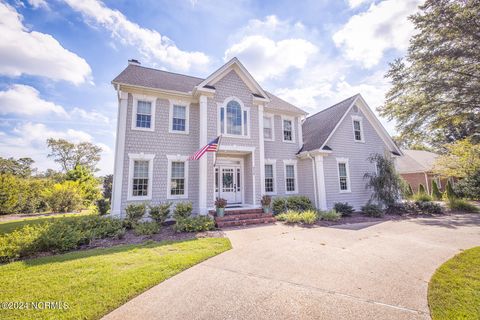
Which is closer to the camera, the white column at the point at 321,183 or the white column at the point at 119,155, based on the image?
the white column at the point at 119,155

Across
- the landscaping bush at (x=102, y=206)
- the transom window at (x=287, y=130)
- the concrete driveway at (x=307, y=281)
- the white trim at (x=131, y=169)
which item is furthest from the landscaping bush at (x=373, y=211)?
the landscaping bush at (x=102, y=206)

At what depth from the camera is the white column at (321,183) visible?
470 inches

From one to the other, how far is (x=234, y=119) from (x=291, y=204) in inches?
229

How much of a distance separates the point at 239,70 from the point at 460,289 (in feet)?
→ 38.0

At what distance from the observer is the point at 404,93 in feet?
39.5

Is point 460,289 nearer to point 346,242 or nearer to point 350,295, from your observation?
point 350,295

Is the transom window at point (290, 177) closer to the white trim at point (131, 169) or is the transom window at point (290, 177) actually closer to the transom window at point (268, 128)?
the transom window at point (268, 128)

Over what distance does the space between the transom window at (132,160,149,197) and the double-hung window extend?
38.1 feet

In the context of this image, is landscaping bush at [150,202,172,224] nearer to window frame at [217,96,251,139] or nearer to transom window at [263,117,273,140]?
window frame at [217,96,251,139]

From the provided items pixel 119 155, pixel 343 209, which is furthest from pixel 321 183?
pixel 119 155

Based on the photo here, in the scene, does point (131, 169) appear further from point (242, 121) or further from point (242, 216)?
point (242, 121)

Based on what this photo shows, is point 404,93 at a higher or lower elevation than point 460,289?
higher

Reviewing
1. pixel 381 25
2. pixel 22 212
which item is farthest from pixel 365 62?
pixel 22 212

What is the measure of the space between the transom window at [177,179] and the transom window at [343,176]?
32.4 feet
